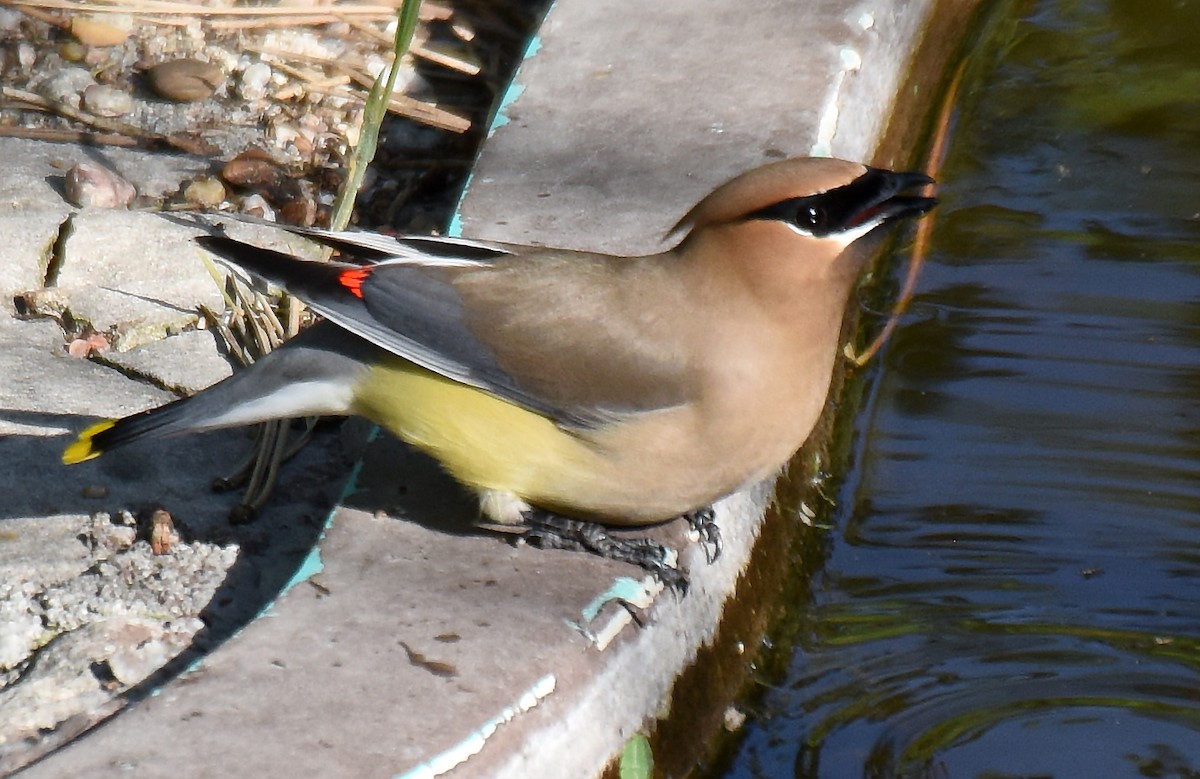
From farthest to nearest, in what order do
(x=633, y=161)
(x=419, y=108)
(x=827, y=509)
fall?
(x=419, y=108) < (x=633, y=161) < (x=827, y=509)

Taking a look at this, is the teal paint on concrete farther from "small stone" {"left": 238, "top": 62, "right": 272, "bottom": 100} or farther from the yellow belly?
"small stone" {"left": 238, "top": 62, "right": 272, "bottom": 100}

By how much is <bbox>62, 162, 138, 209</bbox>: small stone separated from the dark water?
186 centimetres

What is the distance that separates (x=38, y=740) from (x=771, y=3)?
108 inches

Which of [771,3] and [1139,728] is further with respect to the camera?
[771,3]

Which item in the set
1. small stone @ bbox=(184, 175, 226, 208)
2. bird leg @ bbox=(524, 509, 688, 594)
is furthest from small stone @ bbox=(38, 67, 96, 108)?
bird leg @ bbox=(524, 509, 688, 594)

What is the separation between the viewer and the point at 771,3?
4.57m

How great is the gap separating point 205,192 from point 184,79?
54cm

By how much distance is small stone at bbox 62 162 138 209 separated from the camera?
4.12 metres

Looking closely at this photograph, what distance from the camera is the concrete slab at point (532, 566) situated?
2441 millimetres

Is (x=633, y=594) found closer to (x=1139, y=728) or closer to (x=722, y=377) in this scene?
(x=722, y=377)

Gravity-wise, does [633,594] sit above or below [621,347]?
below

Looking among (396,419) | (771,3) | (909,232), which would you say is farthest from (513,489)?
(771,3)

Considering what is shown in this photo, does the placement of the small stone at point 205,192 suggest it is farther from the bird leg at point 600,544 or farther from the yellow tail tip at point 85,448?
the bird leg at point 600,544

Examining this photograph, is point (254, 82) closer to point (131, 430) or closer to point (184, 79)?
point (184, 79)
